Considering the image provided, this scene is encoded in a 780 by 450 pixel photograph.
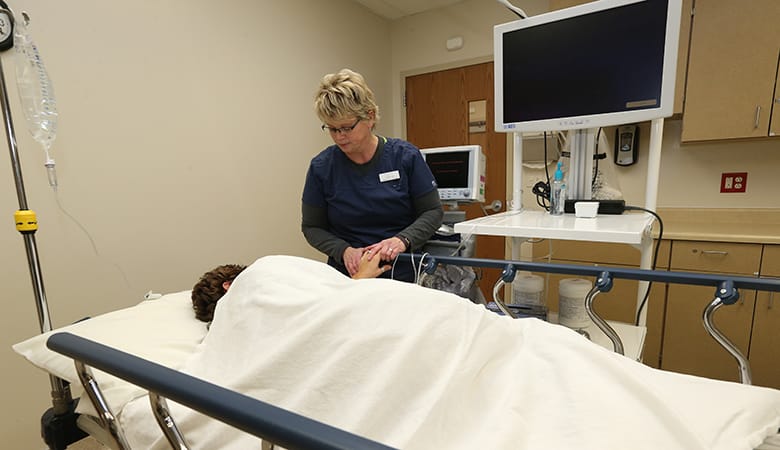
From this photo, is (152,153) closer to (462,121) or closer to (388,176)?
(388,176)

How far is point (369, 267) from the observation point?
130 centimetres

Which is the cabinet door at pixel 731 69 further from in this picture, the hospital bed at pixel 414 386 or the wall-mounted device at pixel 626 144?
the hospital bed at pixel 414 386

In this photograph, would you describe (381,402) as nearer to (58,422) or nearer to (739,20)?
(58,422)

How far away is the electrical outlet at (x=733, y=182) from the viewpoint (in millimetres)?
2271

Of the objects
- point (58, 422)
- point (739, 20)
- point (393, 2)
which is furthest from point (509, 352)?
point (393, 2)

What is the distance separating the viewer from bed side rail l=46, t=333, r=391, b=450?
41 centimetres

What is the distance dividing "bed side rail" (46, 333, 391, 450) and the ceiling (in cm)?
303

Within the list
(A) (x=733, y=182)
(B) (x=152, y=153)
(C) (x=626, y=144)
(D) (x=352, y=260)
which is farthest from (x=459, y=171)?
(A) (x=733, y=182)

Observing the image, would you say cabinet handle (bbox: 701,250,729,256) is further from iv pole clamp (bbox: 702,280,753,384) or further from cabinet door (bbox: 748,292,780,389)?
iv pole clamp (bbox: 702,280,753,384)

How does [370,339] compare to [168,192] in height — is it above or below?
below

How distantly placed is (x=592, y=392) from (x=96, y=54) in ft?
6.83

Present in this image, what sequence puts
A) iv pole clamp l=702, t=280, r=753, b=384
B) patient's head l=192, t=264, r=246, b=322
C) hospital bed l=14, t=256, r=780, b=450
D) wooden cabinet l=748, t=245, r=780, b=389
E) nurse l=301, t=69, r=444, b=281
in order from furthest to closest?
wooden cabinet l=748, t=245, r=780, b=389 → nurse l=301, t=69, r=444, b=281 → patient's head l=192, t=264, r=246, b=322 → iv pole clamp l=702, t=280, r=753, b=384 → hospital bed l=14, t=256, r=780, b=450

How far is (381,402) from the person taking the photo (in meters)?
0.62

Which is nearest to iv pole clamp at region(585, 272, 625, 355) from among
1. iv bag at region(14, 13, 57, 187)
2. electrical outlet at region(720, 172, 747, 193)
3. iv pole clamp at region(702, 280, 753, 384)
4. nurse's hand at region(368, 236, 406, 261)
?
iv pole clamp at region(702, 280, 753, 384)
